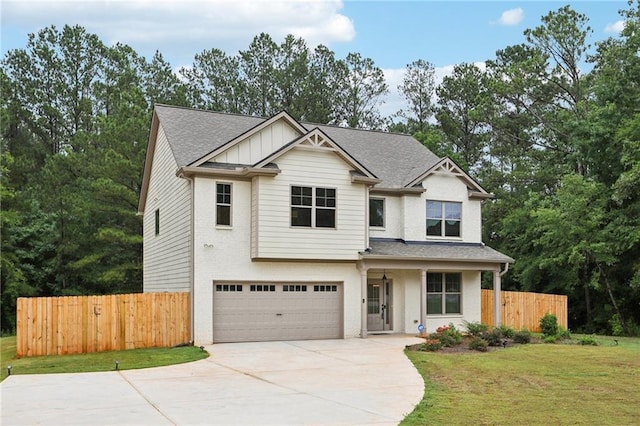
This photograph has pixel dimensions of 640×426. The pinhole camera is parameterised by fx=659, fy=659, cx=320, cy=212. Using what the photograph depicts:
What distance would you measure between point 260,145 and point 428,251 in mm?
7109

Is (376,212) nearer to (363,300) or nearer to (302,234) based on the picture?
(363,300)

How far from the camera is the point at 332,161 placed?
71.2 ft

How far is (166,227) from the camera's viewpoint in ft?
78.2

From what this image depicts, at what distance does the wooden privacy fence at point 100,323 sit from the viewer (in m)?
17.6

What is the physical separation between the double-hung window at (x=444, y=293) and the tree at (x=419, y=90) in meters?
25.0

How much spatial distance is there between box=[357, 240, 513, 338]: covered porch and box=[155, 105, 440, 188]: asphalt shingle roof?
113 inches

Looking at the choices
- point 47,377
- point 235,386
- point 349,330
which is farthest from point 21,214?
point 235,386

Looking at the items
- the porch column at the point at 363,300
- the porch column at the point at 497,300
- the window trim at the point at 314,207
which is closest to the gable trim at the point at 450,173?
the porch column at the point at 497,300

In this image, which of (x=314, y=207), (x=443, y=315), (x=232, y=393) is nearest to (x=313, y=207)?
(x=314, y=207)

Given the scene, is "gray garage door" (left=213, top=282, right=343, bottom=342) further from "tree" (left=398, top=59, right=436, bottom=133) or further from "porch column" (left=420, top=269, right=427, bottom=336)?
"tree" (left=398, top=59, right=436, bottom=133)

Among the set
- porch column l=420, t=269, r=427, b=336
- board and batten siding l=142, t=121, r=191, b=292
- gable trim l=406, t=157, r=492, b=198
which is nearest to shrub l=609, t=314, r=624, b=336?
gable trim l=406, t=157, r=492, b=198

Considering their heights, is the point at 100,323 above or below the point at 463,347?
above

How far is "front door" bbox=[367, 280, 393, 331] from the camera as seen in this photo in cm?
2344

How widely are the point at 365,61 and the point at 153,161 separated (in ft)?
85.8
